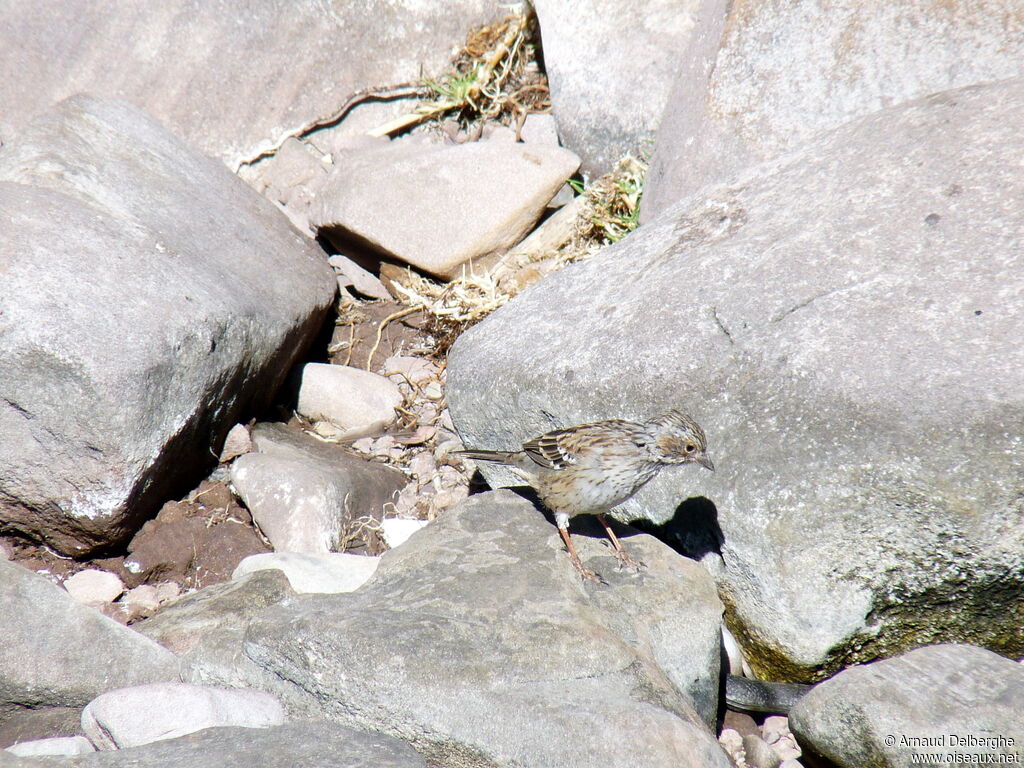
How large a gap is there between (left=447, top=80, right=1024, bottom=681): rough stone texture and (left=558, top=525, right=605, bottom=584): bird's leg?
0.56 meters

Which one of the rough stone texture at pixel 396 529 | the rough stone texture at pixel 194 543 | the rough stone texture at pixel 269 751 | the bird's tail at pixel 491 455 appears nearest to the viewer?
the rough stone texture at pixel 269 751

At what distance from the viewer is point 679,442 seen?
4922 millimetres

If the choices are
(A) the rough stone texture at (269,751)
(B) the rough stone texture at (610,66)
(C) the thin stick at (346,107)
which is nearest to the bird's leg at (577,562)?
(A) the rough stone texture at (269,751)

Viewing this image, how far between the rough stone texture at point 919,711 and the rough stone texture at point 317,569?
2.50m

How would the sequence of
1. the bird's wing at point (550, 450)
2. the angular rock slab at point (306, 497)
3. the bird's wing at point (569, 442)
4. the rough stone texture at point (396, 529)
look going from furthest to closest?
the rough stone texture at point (396, 529) → the angular rock slab at point (306, 497) → the bird's wing at point (550, 450) → the bird's wing at point (569, 442)

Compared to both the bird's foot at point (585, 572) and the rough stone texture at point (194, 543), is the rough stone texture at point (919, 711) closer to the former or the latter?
the bird's foot at point (585, 572)

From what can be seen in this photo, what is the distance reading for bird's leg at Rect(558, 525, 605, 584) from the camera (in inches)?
202

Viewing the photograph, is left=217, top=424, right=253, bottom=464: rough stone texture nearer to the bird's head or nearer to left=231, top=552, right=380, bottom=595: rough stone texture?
left=231, top=552, right=380, bottom=595: rough stone texture

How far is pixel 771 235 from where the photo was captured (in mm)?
5648

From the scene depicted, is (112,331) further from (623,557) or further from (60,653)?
(623,557)

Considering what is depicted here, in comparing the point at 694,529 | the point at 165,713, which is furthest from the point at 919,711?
the point at 165,713

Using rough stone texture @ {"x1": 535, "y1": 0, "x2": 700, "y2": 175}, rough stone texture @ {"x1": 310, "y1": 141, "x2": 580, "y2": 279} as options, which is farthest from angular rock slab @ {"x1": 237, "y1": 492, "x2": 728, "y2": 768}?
rough stone texture @ {"x1": 535, "y1": 0, "x2": 700, "y2": 175}

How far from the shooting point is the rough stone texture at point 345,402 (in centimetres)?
741

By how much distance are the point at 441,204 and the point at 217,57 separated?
8.50 ft
